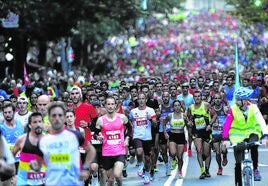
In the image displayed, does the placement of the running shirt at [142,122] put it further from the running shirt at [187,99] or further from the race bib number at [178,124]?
the running shirt at [187,99]

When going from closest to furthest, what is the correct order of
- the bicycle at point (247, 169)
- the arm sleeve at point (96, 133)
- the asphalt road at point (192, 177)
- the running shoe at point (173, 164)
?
the bicycle at point (247, 169) < the arm sleeve at point (96, 133) < the asphalt road at point (192, 177) < the running shoe at point (173, 164)

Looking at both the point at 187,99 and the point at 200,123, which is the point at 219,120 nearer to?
the point at 200,123

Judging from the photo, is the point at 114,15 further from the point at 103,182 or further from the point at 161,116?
the point at 103,182

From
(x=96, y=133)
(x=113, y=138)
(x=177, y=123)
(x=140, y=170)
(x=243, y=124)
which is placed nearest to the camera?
(x=243, y=124)

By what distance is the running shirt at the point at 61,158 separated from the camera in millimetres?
11094

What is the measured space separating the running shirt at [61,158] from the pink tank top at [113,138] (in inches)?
180

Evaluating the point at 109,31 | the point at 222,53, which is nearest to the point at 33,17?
the point at 109,31

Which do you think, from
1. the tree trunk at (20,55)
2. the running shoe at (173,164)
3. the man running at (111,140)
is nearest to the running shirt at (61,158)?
the man running at (111,140)

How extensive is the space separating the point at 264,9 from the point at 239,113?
142 feet

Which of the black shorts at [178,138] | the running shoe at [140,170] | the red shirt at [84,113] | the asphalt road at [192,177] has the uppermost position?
the red shirt at [84,113]

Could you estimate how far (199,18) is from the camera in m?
142

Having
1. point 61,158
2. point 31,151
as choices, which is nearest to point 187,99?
point 31,151

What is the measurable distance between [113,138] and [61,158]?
4.69m

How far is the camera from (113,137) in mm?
15773
